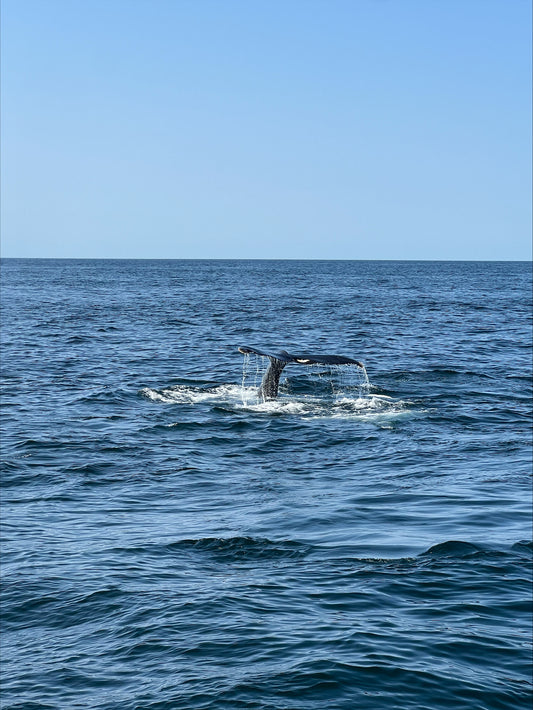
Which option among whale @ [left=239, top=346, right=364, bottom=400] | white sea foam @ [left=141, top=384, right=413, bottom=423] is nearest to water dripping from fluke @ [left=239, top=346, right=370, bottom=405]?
whale @ [left=239, top=346, right=364, bottom=400]

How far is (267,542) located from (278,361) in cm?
1033

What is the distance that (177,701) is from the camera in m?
8.02

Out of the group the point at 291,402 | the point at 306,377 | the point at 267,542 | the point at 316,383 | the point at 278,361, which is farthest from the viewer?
the point at 306,377

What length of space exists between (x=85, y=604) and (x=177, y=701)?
2.56 meters

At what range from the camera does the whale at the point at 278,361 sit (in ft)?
64.4

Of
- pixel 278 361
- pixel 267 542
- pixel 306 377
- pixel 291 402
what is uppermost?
pixel 278 361

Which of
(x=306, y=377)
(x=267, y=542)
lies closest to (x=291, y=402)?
(x=306, y=377)

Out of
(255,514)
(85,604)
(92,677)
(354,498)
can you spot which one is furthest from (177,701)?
(354,498)

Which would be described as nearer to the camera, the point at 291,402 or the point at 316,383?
the point at 291,402

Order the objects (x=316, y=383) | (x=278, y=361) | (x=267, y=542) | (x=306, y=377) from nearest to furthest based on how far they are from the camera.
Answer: (x=267, y=542) → (x=278, y=361) → (x=316, y=383) → (x=306, y=377)

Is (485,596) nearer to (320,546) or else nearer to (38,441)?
(320,546)

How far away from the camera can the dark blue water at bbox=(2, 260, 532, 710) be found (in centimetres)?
853

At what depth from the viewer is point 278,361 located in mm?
22172

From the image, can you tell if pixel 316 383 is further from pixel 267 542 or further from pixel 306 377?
pixel 267 542
